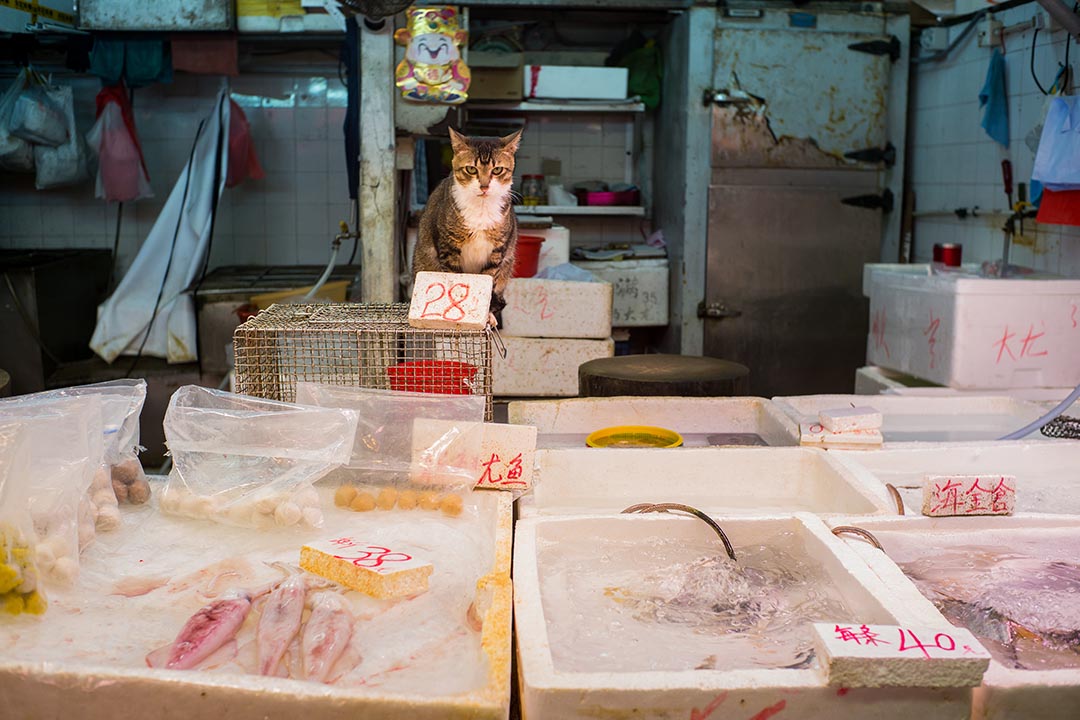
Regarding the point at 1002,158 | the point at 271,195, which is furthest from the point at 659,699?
the point at 271,195

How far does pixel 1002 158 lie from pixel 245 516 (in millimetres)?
4494

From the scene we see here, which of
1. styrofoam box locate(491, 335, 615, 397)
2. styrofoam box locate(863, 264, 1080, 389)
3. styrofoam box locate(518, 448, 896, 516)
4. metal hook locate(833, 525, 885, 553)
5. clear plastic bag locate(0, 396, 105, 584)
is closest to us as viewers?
clear plastic bag locate(0, 396, 105, 584)

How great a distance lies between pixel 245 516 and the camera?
185cm

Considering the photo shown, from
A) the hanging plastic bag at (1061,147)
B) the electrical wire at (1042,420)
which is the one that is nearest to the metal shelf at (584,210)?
the hanging plastic bag at (1061,147)

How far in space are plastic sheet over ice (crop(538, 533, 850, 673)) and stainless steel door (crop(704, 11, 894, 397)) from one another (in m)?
4.38

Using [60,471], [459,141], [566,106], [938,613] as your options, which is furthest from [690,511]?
[566,106]

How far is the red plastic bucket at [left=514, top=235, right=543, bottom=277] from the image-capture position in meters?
5.07

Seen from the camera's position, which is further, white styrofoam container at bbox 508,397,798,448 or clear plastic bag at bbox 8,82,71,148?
clear plastic bag at bbox 8,82,71,148

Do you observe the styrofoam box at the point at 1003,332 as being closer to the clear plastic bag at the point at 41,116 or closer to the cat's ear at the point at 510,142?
the cat's ear at the point at 510,142

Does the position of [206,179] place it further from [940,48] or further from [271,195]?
[940,48]

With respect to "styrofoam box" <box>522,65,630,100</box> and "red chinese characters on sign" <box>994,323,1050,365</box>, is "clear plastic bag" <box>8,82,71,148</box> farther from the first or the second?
"red chinese characters on sign" <box>994,323,1050,365</box>

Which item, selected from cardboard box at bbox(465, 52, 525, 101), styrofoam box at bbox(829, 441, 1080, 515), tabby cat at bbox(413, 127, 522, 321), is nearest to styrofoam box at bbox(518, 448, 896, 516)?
styrofoam box at bbox(829, 441, 1080, 515)

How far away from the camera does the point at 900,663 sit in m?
1.27

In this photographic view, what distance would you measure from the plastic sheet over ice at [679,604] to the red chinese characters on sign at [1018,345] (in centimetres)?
208
